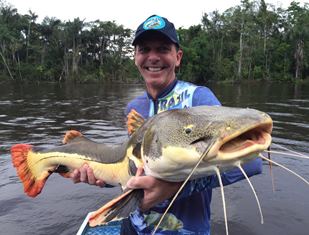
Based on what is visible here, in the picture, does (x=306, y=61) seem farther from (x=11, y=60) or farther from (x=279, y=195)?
(x=279, y=195)

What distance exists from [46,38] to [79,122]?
51.9m

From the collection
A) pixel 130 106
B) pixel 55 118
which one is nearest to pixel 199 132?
pixel 130 106

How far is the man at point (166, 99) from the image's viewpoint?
276cm

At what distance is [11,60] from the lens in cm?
6297

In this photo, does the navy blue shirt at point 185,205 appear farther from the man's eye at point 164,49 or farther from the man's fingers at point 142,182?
the man's fingers at point 142,182

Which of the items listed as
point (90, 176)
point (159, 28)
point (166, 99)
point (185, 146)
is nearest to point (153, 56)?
point (159, 28)

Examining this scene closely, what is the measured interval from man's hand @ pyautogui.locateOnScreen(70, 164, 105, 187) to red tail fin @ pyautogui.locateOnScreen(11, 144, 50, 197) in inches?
17.7

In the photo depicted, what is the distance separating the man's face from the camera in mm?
2998

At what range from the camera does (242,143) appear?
68.5 inches

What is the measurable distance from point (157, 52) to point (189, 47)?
187 feet

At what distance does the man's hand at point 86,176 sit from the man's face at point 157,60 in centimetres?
83

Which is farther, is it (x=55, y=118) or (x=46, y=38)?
(x=46, y=38)

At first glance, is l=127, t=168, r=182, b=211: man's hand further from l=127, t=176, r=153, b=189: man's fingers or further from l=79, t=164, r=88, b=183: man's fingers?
l=79, t=164, r=88, b=183: man's fingers

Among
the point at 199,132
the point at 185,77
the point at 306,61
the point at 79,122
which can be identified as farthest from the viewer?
the point at 306,61
